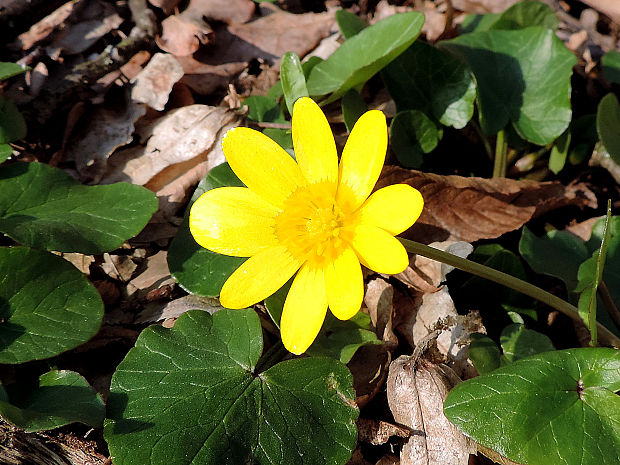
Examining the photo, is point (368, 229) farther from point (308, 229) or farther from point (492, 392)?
point (492, 392)

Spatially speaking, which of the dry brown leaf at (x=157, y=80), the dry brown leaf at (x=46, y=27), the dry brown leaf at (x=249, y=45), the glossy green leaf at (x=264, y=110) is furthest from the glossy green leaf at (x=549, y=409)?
the dry brown leaf at (x=46, y=27)

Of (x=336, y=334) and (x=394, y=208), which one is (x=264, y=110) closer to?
(x=336, y=334)

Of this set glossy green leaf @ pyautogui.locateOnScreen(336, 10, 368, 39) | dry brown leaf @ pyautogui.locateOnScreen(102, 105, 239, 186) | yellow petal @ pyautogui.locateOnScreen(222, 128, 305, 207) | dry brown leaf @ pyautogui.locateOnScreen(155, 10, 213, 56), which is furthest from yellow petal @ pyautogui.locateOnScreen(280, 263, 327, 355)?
dry brown leaf @ pyautogui.locateOnScreen(155, 10, 213, 56)

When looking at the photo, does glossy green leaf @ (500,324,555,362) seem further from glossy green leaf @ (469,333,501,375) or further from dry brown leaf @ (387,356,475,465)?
dry brown leaf @ (387,356,475,465)

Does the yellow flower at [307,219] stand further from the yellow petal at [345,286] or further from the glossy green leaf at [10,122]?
the glossy green leaf at [10,122]

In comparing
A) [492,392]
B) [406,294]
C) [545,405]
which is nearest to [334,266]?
[492,392]

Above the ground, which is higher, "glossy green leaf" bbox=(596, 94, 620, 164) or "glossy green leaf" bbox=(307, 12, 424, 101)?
"glossy green leaf" bbox=(307, 12, 424, 101)
